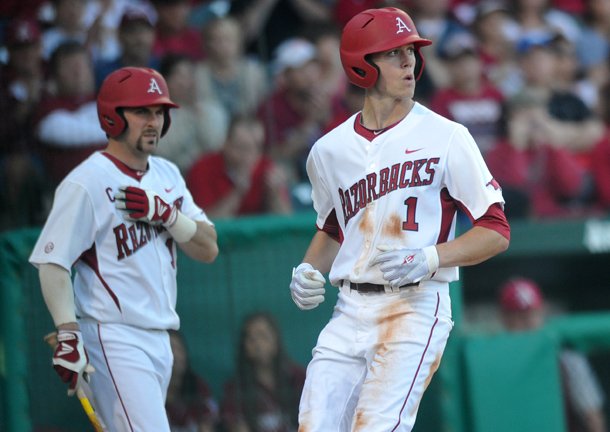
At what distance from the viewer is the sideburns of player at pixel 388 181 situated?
147 inches

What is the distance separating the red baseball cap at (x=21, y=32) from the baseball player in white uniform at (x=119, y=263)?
167 centimetres

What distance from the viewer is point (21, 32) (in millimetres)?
6020

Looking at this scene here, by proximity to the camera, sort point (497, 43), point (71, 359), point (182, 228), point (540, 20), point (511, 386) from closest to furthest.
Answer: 1. point (71, 359)
2. point (182, 228)
3. point (511, 386)
4. point (497, 43)
5. point (540, 20)

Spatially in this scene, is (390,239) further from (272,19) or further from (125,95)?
(272,19)

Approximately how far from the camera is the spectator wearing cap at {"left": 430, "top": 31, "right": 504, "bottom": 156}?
8133mm

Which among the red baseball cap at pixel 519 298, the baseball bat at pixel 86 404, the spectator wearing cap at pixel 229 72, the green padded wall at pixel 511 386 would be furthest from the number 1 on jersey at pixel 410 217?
the red baseball cap at pixel 519 298

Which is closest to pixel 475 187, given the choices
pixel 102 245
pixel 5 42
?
pixel 102 245

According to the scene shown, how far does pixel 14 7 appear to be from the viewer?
6.27m

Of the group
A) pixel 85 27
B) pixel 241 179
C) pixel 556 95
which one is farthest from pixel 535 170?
A: pixel 85 27

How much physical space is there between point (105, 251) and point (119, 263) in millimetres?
78

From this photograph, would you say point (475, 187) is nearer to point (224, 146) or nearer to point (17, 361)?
point (17, 361)

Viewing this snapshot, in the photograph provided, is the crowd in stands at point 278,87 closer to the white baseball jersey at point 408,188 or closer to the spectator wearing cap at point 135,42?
the spectator wearing cap at point 135,42

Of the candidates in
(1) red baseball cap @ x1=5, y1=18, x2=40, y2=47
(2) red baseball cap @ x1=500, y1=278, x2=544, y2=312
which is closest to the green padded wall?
(2) red baseball cap @ x1=500, y1=278, x2=544, y2=312

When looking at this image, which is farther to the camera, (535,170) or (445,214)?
(535,170)
